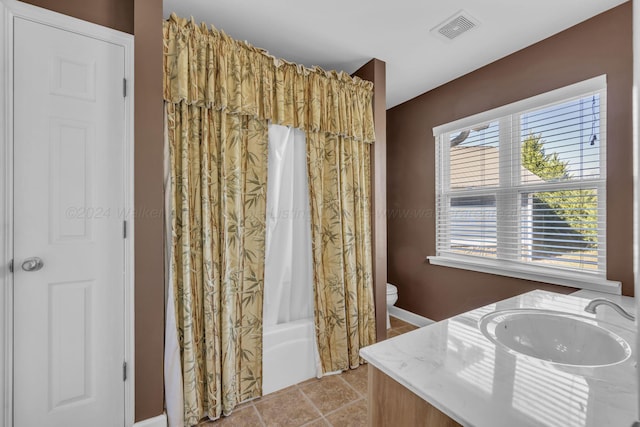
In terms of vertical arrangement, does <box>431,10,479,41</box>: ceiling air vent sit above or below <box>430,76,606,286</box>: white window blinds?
above

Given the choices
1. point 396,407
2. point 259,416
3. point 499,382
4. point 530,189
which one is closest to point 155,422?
point 259,416

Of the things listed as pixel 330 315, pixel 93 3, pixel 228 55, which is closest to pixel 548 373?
pixel 330 315

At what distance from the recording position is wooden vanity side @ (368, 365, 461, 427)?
69 centimetres

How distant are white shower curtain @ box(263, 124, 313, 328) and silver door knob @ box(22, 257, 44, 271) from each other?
1.19m

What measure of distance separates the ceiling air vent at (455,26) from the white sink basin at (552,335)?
178 centimetres

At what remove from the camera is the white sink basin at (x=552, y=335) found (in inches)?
43.3

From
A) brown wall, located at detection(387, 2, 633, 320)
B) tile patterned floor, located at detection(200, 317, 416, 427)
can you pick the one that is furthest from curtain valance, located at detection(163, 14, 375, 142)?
tile patterned floor, located at detection(200, 317, 416, 427)

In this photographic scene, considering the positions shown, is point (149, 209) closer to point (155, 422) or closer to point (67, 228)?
point (67, 228)

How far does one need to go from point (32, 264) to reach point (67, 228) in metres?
0.20

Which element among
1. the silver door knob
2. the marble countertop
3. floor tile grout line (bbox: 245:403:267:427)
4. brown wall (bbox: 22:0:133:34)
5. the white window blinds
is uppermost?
brown wall (bbox: 22:0:133:34)

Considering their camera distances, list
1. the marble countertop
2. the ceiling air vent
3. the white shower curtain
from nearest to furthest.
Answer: the marble countertop, the ceiling air vent, the white shower curtain

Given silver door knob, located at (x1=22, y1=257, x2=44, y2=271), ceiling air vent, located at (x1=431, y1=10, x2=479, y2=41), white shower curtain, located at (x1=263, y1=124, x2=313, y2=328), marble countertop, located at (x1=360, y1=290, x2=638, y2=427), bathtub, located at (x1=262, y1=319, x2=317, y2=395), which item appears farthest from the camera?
white shower curtain, located at (x1=263, y1=124, x2=313, y2=328)

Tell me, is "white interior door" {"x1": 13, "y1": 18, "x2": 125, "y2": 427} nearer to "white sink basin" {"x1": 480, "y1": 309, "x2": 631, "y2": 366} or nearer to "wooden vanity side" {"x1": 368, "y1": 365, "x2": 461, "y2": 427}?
"wooden vanity side" {"x1": 368, "y1": 365, "x2": 461, "y2": 427}

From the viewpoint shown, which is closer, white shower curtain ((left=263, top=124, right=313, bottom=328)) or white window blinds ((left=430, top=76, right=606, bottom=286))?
→ white window blinds ((left=430, top=76, right=606, bottom=286))
